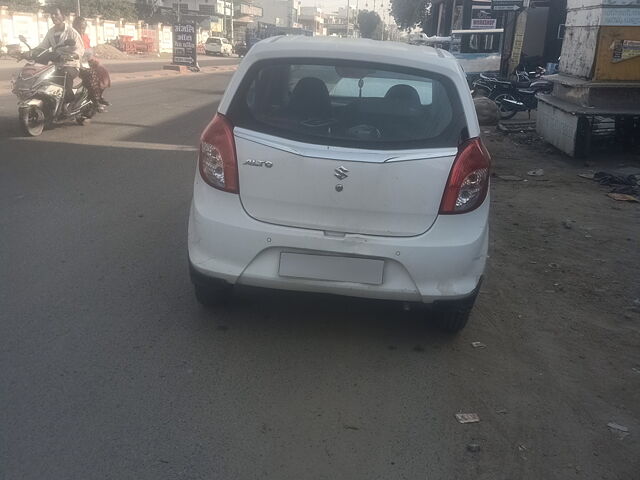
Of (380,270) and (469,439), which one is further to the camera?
(380,270)

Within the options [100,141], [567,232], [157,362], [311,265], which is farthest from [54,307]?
[100,141]

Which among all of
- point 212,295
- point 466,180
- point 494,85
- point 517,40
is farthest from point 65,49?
point 517,40

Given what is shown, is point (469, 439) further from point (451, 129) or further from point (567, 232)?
point (567, 232)

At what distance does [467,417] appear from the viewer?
12.0ft

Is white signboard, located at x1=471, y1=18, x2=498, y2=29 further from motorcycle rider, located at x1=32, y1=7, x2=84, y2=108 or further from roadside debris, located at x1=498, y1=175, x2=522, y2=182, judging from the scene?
motorcycle rider, located at x1=32, y1=7, x2=84, y2=108

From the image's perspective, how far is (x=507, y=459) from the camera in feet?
10.8

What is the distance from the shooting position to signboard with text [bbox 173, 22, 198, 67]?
33219 mm

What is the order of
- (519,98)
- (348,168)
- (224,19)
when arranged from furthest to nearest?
(224,19)
(519,98)
(348,168)

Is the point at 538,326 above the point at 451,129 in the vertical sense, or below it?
below

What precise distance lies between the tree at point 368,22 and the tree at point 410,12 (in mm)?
27976

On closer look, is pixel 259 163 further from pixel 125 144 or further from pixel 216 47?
pixel 216 47

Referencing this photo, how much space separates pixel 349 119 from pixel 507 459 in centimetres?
215

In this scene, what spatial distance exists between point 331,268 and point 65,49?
911 cm

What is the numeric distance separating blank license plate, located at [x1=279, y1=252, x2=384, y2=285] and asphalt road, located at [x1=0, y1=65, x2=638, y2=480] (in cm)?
50
